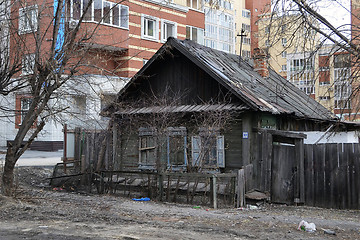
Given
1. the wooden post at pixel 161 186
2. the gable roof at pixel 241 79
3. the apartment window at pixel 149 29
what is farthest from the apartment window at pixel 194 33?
the wooden post at pixel 161 186

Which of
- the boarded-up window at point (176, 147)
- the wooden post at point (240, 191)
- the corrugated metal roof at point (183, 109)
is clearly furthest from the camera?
the boarded-up window at point (176, 147)

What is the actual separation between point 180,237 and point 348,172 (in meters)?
6.87

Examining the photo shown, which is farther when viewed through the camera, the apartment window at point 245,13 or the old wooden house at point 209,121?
the apartment window at point 245,13

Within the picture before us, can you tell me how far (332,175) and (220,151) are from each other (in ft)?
13.8

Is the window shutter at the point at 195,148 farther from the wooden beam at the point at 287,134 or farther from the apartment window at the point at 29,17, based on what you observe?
the apartment window at the point at 29,17

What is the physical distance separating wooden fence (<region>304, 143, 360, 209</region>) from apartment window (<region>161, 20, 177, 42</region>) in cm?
2311

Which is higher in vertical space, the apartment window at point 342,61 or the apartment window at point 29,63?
the apartment window at point 29,63

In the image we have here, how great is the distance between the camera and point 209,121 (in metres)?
15.1

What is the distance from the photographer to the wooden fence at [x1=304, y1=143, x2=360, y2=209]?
12469 mm

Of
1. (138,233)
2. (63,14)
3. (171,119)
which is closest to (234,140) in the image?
(171,119)

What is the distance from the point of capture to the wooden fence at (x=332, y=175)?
12.5 metres

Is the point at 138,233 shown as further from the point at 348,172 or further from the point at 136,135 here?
the point at 136,135

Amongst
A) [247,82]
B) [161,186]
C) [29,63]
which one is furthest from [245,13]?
[29,63]

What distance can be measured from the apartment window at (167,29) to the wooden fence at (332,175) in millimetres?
23113
